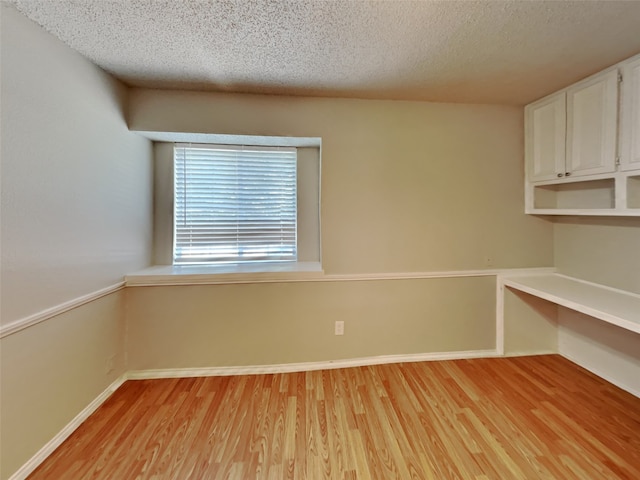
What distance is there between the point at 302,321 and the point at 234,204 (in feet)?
4.25

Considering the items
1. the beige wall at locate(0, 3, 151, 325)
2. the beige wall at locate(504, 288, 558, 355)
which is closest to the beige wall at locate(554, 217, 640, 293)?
the beige wall at locate(504, 288, 558, 355)

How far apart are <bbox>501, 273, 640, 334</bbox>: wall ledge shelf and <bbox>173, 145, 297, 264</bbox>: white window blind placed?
6.93 ft

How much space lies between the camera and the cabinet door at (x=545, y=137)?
2.04 m

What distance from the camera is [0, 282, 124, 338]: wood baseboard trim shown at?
1189mm

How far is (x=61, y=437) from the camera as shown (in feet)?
4.84

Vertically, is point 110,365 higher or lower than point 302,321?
lower

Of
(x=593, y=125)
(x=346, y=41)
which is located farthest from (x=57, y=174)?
(x=593, y=125)

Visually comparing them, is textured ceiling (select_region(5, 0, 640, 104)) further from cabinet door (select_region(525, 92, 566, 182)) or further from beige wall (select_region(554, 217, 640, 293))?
beige wall (select_region(554, 217, 640, 293))

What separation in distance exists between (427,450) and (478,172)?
7.27ft

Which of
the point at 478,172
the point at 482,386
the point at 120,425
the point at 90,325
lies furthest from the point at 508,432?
the point at 90,325

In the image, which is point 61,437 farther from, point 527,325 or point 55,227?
point 527,325

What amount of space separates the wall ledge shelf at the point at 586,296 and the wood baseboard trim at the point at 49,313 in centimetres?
325

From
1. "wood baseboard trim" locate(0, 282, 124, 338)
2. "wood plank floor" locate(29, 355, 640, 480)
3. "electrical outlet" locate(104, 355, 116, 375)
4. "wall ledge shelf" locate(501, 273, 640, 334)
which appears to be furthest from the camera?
"electrical outlet" locate(104, 355, 116, 375)

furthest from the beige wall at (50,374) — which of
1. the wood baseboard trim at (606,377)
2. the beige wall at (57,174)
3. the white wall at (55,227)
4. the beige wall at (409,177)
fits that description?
the wood baseboard trim at (606,377)
